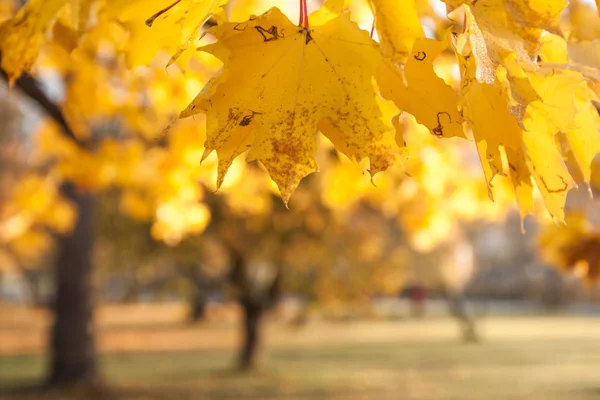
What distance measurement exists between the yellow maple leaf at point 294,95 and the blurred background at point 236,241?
5 centimetres

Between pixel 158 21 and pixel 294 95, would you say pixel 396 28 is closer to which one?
pixel 294 95

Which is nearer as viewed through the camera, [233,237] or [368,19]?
[368,19]

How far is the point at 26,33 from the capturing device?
2.92 ft

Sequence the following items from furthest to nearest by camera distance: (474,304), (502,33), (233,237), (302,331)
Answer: (474,304) → (302,331) → (233,237) → (502,33)

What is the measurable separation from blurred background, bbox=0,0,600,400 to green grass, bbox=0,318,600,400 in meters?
0.06

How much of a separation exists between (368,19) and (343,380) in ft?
27.5

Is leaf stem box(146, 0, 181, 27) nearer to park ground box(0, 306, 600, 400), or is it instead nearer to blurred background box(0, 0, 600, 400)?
blurred background box(0, 0, 600, 400)

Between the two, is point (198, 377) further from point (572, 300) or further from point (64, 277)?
point (572, 300)

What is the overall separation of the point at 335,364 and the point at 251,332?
75.8 inches

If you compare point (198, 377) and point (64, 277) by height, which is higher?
point (64, 277)

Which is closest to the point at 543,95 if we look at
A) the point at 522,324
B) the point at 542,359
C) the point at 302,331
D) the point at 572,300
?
the point at 542,359

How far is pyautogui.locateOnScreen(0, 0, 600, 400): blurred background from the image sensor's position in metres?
2.53

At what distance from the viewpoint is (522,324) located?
930 inches

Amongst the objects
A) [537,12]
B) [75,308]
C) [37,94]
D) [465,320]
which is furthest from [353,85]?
[465,320]
